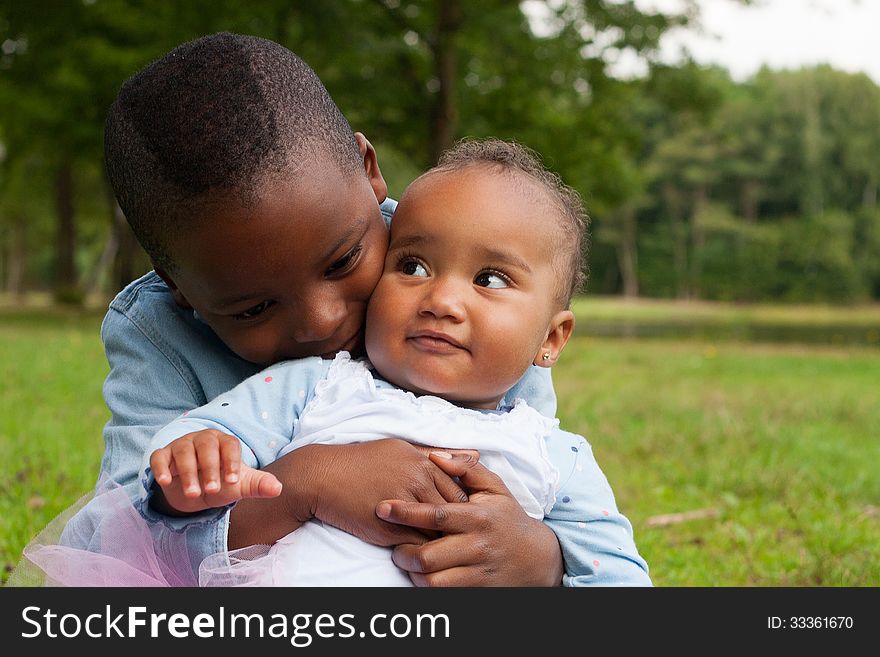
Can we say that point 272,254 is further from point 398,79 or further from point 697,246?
point 697,246

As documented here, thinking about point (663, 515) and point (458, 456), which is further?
point (663, 515)

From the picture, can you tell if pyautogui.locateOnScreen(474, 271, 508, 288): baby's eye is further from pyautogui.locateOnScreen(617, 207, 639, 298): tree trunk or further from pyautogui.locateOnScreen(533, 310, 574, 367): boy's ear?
pyautogui.locateOnScreen(617, 207, 639, 298): tree trunk

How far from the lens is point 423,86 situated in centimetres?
1529

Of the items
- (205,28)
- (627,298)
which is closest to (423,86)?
(205,28)

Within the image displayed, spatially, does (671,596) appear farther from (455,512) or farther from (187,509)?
(187,509)

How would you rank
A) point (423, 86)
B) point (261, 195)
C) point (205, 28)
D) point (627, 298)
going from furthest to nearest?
point (627, 298) → point (423, 86) → point (205, 28) → point (261, 195)

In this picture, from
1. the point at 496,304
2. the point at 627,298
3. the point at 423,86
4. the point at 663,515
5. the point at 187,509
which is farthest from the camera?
the point at 627,298

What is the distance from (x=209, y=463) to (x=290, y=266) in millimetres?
435

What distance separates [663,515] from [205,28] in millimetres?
11507

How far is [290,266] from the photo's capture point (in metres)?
1.76

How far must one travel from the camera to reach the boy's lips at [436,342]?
183cm

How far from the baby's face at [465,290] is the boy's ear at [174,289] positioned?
0.46 m

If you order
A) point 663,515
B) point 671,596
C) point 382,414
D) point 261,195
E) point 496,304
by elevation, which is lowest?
point 663,515

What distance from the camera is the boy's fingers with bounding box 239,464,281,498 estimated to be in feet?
4.93
